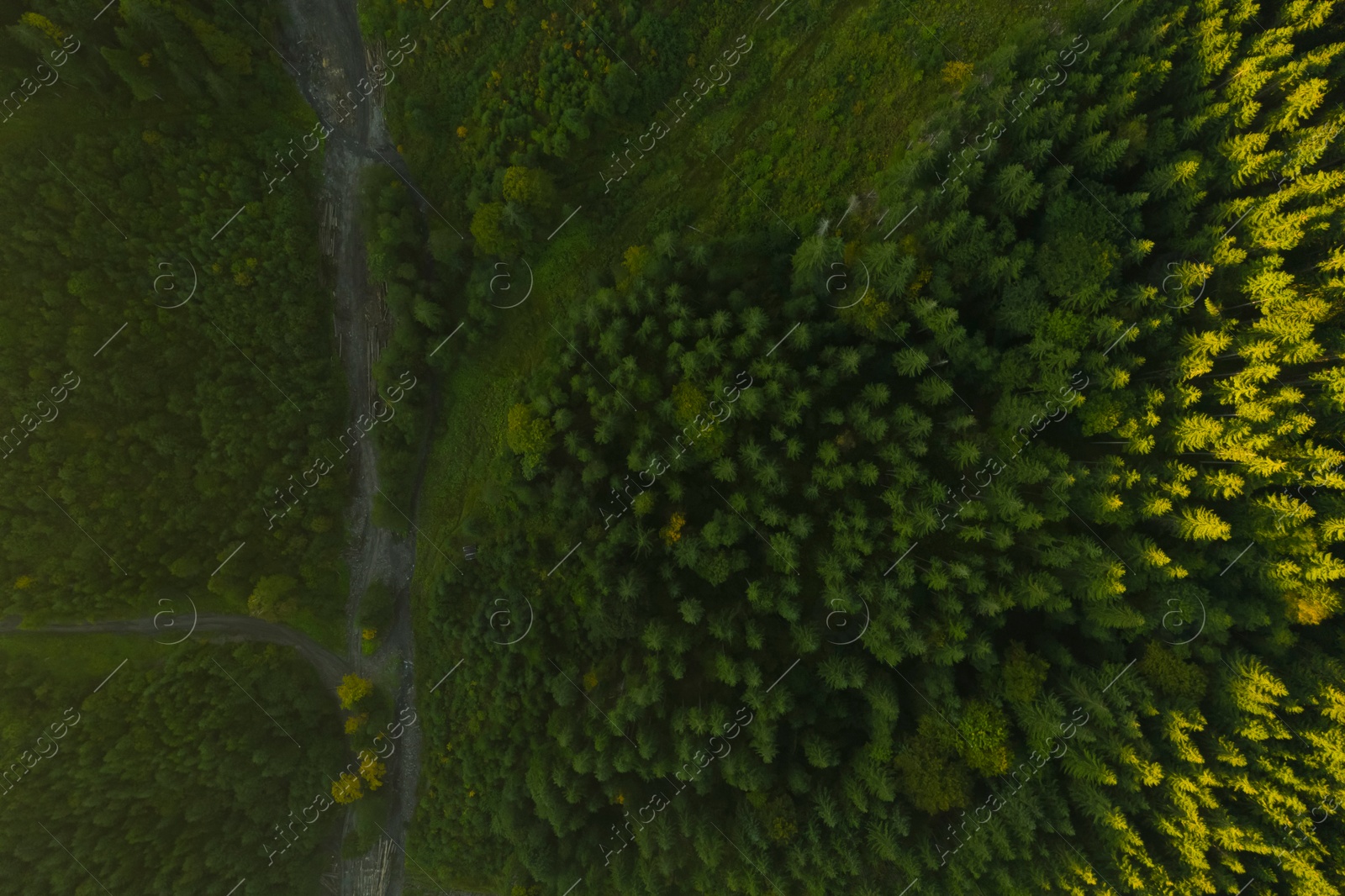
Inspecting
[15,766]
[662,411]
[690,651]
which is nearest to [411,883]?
[15,766]

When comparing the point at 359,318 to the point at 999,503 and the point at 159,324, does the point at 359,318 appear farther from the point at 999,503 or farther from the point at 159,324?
the point at 999,503

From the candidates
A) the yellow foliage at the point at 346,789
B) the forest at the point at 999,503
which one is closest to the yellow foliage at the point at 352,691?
the yellow foliage at the point at 346,789

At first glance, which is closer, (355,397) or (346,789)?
(346,789)

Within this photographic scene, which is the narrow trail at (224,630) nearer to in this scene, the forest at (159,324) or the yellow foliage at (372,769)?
the forest at (159,324)

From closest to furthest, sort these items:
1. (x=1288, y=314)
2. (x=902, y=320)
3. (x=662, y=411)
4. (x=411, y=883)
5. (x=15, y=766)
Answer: (x=1288, y=314), (x=902, y=320), (x=662, y=411), (x=15, y=766), (x=411, y=883)

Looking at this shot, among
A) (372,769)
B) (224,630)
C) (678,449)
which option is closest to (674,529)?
(678,449)

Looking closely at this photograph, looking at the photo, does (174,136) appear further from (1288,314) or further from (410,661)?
(1288,314)

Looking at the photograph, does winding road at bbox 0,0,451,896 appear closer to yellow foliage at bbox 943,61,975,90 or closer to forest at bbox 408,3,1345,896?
forest at bbox 408,3,1345,896

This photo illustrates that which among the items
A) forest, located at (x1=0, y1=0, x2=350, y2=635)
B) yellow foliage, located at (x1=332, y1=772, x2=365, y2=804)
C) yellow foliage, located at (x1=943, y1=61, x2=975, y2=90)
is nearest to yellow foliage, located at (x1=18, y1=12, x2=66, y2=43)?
forest, located at (x1=0, y1=0, x2=350, y2=635)
